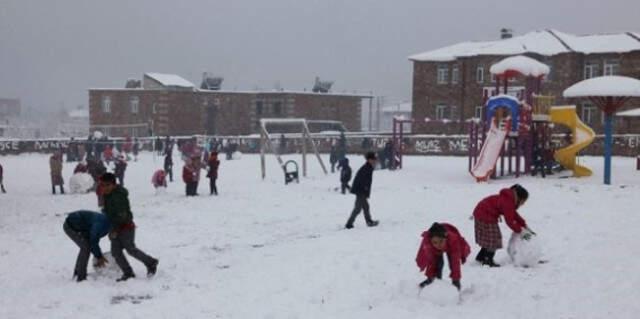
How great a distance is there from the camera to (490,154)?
79.9 ft

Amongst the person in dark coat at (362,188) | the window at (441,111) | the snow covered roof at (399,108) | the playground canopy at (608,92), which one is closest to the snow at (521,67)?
the playground canopy at (608,92)

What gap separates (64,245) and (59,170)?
1184cm

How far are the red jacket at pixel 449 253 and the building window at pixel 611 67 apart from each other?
41.6 m

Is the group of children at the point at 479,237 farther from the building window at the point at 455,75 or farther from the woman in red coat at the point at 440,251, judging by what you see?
the building window at the point at 455,75

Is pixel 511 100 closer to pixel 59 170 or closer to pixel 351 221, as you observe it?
pixel 351 221

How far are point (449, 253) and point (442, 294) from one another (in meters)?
0.50

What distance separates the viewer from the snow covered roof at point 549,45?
151 feet

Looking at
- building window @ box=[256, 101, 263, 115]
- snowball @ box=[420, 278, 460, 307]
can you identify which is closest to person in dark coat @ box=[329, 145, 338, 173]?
snowball @ box=[420, 278, 460, 307]

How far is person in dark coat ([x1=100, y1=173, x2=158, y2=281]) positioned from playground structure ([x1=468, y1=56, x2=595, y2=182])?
Result: 16358 millimetres

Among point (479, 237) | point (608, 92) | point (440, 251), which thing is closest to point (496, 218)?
point (479, 237)

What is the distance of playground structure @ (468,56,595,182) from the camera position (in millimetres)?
24608

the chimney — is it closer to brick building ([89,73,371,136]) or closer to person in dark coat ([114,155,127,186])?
brick building ([89,73,371,136])

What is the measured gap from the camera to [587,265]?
10.1 m

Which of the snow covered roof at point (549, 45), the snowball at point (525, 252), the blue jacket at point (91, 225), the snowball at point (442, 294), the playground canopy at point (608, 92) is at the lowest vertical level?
the snowball at point (442, 294)
